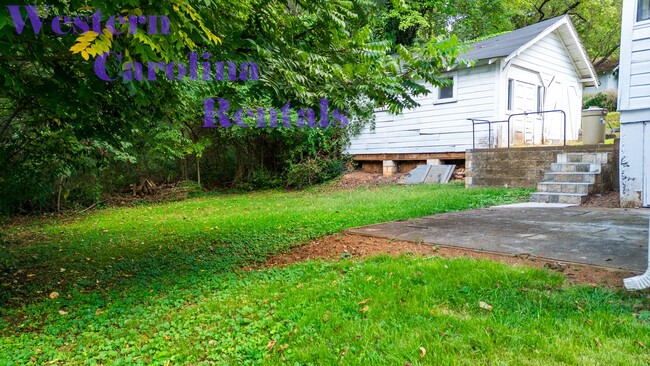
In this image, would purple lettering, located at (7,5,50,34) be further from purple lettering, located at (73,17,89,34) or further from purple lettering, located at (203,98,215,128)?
purple lettering, located at (203,98,215,128)

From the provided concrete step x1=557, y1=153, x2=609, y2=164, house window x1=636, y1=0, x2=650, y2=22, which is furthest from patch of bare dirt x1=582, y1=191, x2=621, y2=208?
house window x1=636, y1=0, x2=650, y2=22

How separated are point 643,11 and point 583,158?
3058 mm

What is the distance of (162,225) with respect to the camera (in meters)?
7.63

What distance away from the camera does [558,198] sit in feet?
25.5

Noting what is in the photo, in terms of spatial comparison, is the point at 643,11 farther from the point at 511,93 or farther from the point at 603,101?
the point at 603,101

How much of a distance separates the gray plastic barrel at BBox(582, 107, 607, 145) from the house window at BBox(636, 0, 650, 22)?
320cm

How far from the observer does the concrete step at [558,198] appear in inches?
298

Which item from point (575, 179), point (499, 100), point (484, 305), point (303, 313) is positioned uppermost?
point (499, 100)

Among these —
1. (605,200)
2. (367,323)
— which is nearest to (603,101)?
(605,200)

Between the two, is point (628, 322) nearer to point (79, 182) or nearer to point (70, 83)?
point (70, 83)

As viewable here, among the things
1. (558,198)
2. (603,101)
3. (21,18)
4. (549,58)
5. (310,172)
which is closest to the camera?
(21,18)

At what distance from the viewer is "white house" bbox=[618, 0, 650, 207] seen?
21.2ft

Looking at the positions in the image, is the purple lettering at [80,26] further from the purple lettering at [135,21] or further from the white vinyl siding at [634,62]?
the white vinyl siding at [634,62]

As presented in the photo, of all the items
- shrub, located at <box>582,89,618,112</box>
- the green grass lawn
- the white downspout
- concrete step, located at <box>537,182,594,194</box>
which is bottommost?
the green grass lawn
